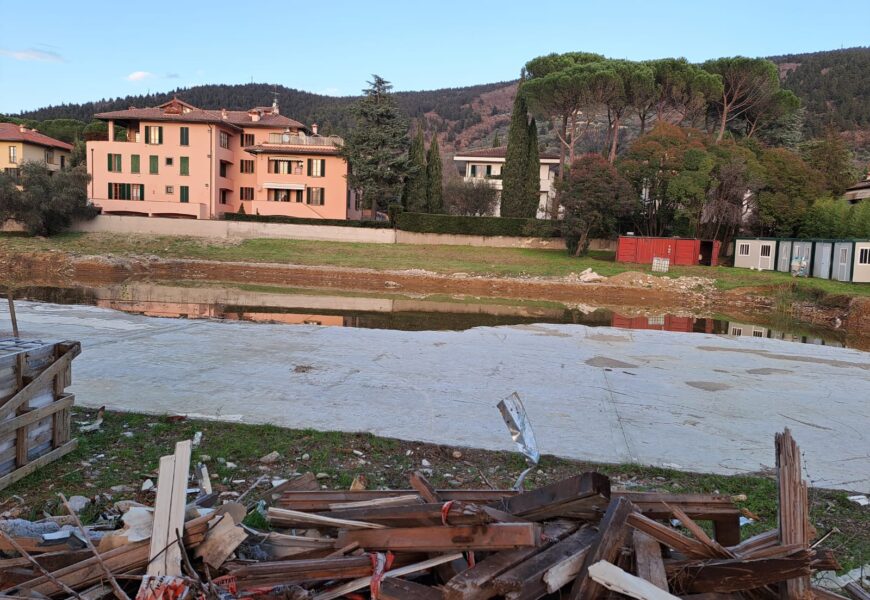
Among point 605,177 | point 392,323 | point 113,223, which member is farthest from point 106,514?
point 113,223

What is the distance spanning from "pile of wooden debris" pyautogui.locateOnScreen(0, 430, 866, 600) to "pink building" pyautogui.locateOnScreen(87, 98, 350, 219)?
52598 millimetres

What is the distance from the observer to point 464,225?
51312mm

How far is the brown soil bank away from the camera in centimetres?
3544

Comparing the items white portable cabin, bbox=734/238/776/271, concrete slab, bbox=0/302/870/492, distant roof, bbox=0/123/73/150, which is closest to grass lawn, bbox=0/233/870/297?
white portable cabin, bbox=734/238/776/271

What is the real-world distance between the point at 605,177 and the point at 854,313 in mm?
16706

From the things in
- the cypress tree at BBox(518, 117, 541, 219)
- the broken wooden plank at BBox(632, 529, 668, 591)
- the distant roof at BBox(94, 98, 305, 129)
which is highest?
the distant roof at BBox(94, 98, 305, 129)

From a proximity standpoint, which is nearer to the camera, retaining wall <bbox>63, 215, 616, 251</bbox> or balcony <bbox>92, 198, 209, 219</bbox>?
retaining wall <bbox>63, 215, 616, 251</bbox>

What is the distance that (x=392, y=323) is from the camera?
74.2 feet

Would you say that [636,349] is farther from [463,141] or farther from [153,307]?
[463,141]

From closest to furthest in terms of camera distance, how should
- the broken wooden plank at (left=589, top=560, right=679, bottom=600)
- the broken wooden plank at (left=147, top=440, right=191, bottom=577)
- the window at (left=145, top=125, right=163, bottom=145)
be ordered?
the broken wooden plank at (left=589, top=560, right=679, bottom=600), the broken wooden plank at (left=147, top=440, right=191, bottom=577), the window at (left=145, top=125, right=163, bottom=145)

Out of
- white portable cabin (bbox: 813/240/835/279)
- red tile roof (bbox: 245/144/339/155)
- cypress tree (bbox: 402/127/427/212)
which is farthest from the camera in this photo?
red tile roof (bbox: 245/144/339/155)

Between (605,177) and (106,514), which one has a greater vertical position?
(605,177)

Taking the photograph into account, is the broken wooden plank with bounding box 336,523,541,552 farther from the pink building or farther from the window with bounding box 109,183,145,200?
the window with bounding box 109,183,145,200

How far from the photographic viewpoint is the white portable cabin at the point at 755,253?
42.5 m
